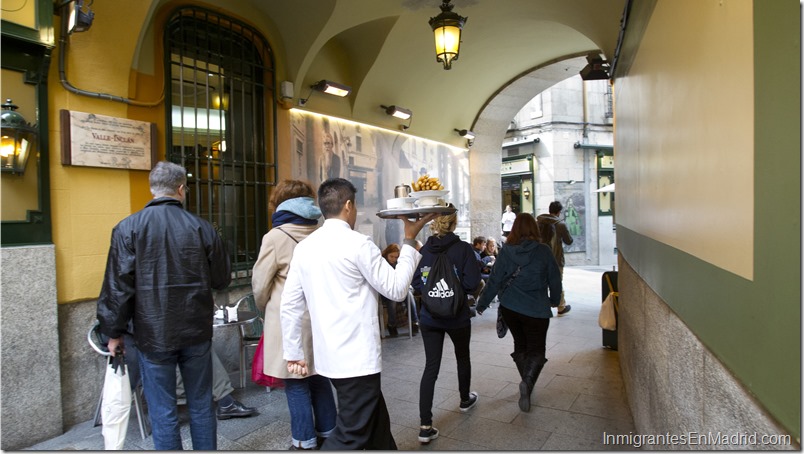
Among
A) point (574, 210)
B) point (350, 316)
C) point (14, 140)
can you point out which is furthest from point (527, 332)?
point (574, 210)

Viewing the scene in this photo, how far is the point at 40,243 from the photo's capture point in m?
→ 3.82

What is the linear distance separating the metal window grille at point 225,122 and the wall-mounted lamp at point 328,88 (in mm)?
763

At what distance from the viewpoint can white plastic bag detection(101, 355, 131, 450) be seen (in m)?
3.20

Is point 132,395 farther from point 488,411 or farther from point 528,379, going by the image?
point 528,379

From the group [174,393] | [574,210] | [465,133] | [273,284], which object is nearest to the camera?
[174,393]

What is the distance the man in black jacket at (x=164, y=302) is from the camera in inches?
111

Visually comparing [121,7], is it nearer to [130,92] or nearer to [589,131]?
[130,92]

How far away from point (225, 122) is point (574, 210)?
14962 millimetres

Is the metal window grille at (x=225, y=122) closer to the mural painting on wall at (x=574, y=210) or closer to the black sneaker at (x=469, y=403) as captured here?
the black sneaker at (x=469, y=403)

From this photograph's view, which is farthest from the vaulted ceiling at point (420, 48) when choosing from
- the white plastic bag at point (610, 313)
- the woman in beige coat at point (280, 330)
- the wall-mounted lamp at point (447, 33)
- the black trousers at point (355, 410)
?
the black trousers at point (355, 410)

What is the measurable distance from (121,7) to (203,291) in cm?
292

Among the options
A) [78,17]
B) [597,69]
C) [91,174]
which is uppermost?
[597,69]

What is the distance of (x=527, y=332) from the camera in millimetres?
4270

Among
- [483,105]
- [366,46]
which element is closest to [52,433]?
[366,46]
